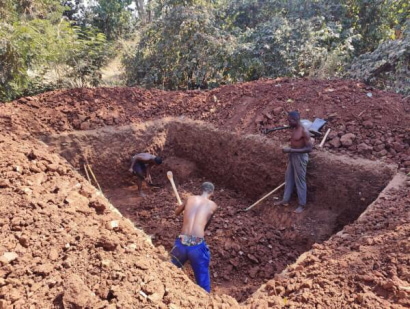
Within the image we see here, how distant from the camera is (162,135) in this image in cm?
726

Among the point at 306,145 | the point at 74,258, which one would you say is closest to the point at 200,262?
the point at 74,258

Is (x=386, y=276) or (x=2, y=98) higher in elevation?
(x=386, y=276)

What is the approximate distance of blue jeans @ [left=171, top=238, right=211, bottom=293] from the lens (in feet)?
12.3

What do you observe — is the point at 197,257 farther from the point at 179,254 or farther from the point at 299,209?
the point at 299,209

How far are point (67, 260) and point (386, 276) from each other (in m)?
3.05

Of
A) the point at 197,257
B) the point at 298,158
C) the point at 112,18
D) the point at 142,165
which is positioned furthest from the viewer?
the point at 112,18

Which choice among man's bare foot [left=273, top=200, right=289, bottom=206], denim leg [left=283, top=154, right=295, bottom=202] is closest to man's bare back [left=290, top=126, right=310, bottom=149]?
denim leg [left=283, top=154, right=295, bottom=202]

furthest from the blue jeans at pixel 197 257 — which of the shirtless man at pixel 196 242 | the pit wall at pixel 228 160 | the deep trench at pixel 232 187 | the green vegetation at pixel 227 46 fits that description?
the green vegetation at pixel 227 46

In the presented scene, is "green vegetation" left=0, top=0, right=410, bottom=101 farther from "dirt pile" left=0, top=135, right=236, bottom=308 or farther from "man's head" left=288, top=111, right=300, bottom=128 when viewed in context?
"dirt pile" left=0, top=135, right=236, bottom=308

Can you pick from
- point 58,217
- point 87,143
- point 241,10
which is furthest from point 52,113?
point 241,10

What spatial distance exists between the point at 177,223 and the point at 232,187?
171cm

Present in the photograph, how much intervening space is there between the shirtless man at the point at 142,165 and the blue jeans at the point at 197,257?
2.66 m

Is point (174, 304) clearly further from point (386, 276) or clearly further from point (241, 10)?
point (241, 10)

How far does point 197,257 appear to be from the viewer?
3.74m
